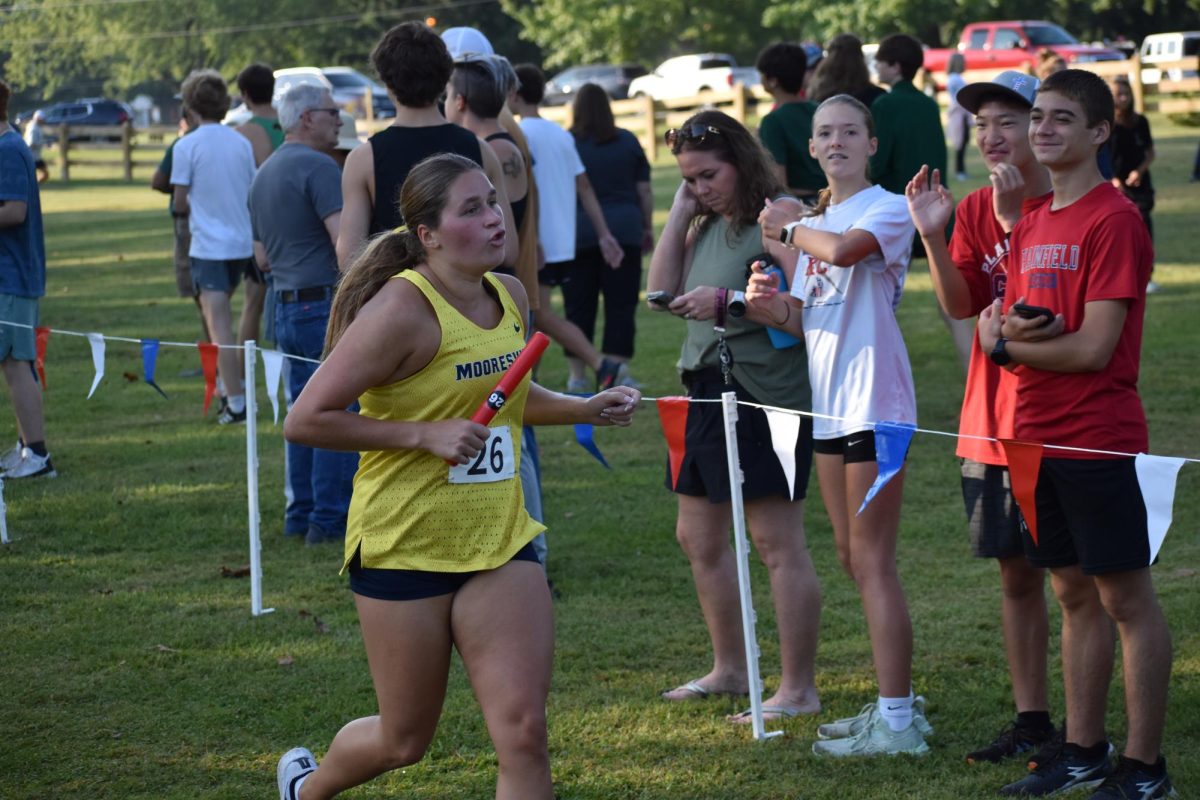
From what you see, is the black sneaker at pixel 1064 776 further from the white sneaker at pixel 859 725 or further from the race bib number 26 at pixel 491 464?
the race bib number 26 at pixel 491 464

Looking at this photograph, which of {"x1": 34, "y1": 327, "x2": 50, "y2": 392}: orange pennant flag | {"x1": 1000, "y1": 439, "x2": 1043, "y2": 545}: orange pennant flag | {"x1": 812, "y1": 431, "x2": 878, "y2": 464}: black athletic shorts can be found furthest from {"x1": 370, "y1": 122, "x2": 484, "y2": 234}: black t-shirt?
{"x1": 34, "y1": 327, "x2": 50, "y2": 392}: orange pennant flag

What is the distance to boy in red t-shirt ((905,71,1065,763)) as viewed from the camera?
4.45m

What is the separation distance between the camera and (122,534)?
7914 mm

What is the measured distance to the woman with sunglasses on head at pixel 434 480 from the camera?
365cm

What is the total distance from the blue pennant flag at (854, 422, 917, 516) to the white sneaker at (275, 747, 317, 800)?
1.84m

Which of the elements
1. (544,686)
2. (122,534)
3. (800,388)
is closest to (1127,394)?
(800,388)

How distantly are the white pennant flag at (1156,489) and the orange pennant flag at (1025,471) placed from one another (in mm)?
268

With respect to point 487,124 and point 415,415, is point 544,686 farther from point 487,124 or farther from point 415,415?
point 487,124

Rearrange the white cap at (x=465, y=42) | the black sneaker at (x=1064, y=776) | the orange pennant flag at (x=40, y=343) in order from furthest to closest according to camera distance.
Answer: the orange pennant flag at (x=40, y=343), the white cap at (x=465, y=42), the black sneaker at (x=1064, y=776)

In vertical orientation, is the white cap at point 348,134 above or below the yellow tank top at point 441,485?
above

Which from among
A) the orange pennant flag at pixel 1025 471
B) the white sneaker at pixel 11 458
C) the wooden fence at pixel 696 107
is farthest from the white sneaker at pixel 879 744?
the wooden fence at pixel 696 107

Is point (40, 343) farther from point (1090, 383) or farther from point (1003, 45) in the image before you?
point (1003, 45)

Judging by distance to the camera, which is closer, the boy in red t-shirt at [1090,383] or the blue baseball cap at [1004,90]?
the boy in red t-shirt at [1090,383]

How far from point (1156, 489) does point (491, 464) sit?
70.4 inches
